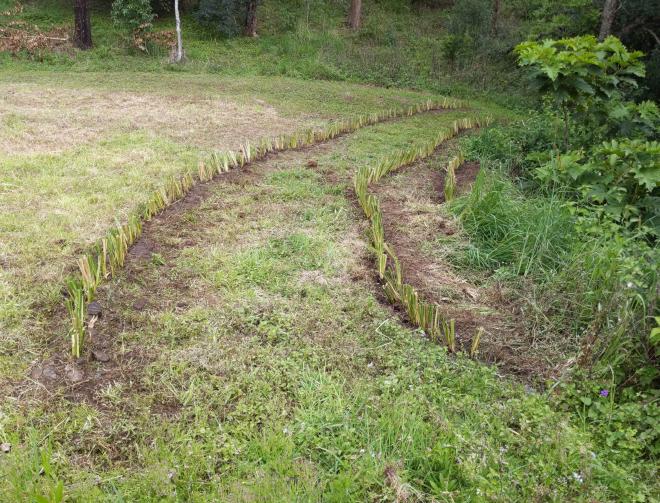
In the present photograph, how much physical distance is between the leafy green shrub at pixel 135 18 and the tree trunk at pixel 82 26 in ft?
2.42

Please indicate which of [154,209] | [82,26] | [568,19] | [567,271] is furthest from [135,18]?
[567,271]

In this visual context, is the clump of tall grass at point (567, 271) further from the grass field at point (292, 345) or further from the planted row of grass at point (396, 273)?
the planted row of grass at point (396, 273)

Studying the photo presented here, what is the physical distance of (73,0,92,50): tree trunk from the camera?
43.1 ft

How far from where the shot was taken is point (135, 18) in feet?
43.5

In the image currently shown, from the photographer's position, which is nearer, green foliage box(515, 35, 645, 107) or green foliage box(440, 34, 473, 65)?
green foliage box(515, 35, 645, 107)

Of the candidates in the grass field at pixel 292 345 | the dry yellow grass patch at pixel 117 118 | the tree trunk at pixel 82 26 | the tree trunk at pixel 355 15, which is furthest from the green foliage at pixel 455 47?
the tree trunk at pixel 82 26

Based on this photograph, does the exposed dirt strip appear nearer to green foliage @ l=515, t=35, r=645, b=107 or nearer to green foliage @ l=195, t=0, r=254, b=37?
green foliage @ l=515, t=35, r=645, b=107

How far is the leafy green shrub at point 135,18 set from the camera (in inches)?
509

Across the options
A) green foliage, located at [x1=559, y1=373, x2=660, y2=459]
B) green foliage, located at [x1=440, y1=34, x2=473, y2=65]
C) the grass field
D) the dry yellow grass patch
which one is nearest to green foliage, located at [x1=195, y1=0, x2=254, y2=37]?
the dry yellow grass patch

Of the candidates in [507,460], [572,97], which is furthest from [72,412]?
[572,97]

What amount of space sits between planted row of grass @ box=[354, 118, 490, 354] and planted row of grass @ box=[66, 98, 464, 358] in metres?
0.06

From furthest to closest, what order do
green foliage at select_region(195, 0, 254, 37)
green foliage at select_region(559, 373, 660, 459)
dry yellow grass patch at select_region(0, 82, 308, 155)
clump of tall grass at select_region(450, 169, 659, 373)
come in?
1. green foliage at select_region(195, 0, 254, 37)
2. dry yellow grass patch at select_region(0, 82, 308, 155)
3. clump of tall grass at select_region(450, 169, 659, 373)
4. green foliage at select_region(559, 373, 660, 459)

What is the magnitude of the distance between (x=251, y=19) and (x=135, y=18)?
351cm

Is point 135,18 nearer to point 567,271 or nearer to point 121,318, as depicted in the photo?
point 121,318
